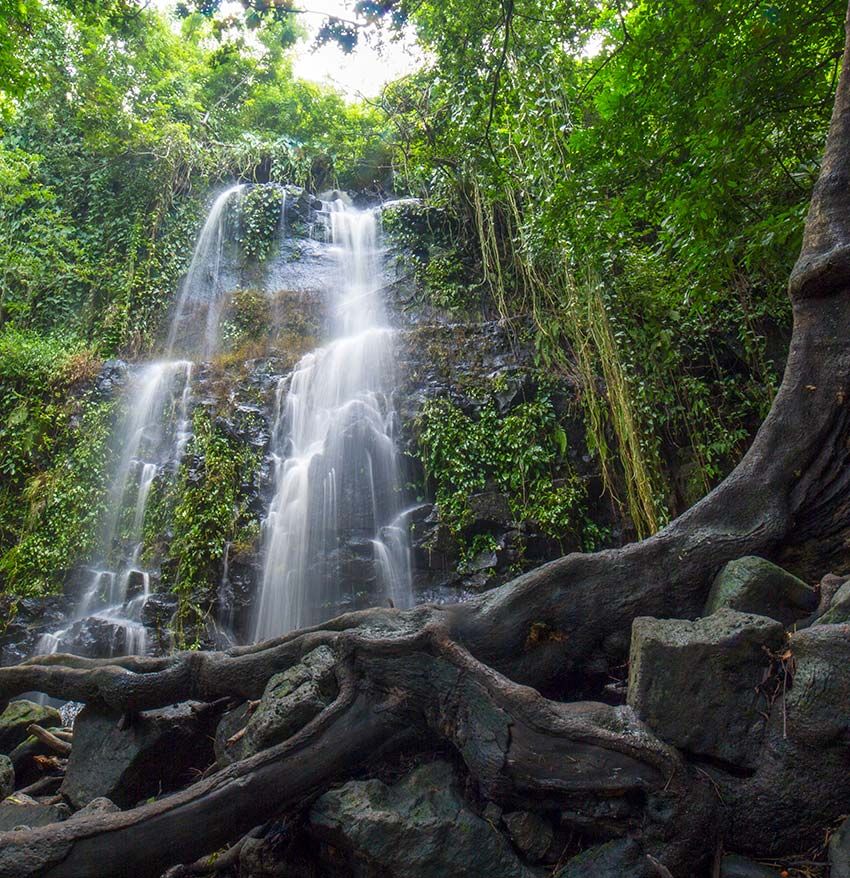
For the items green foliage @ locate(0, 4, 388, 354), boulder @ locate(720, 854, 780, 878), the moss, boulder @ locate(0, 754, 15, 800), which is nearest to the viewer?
boulder @ locate(720, 854, 780, 878)

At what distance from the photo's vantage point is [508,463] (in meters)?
7.95

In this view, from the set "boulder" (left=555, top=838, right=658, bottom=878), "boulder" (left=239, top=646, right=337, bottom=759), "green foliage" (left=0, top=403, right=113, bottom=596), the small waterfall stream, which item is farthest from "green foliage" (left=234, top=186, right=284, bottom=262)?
"boulder" (left=555, top=838, right=658, bottom=878)

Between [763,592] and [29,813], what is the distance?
361 centimetres

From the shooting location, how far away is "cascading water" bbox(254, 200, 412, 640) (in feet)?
24.2

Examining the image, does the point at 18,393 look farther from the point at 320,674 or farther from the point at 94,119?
the point at 320,674

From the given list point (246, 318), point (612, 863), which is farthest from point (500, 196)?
point (246, 318)

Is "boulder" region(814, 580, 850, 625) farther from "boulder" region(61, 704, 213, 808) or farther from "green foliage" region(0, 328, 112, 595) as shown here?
"green foliage" region(0, 328, 112, 595)

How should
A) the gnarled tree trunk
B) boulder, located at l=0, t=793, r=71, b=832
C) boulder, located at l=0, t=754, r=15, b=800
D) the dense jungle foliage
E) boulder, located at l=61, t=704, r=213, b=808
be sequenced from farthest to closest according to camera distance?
the dense jungle foliage < boulder, located at l=0, t=754, r=15, b=800 < boulder, located at l=61, t=704, r=213, b=808 < boulder, located at l=0, t=793, r=71, b=832 < the gnarled tree trunk

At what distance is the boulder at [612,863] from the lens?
81.1 inches

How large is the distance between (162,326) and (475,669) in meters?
11.1

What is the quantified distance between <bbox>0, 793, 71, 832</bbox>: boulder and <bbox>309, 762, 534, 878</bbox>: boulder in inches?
57.8

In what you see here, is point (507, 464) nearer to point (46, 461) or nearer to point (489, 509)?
point (489, 509)

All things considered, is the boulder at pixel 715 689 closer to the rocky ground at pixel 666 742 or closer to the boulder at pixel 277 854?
the rocky ground at pixel 666 742

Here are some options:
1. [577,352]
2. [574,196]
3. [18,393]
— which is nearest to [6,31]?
[18,393]
